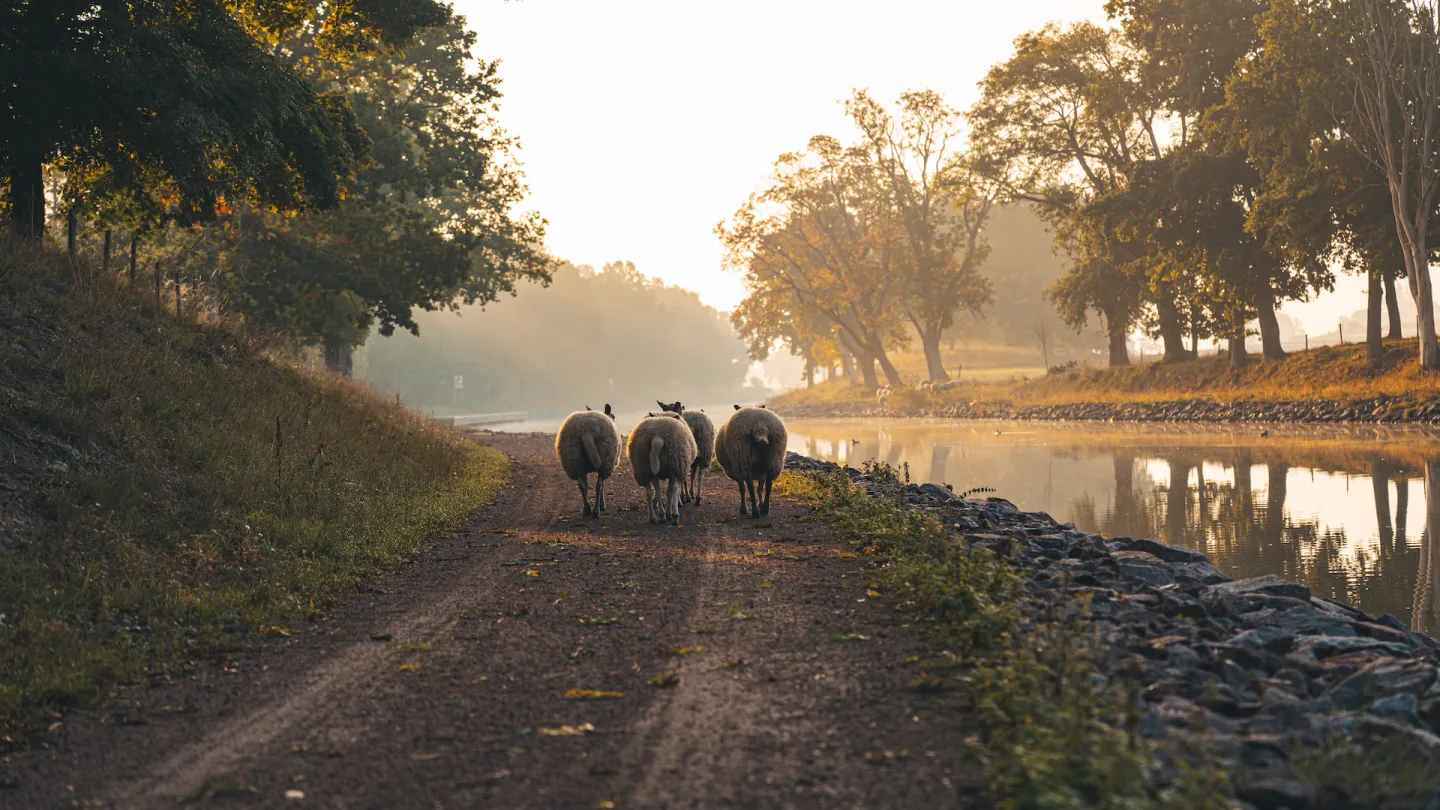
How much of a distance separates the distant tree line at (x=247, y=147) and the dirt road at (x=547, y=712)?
912 cm

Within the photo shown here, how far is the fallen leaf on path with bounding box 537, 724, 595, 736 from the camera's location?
20.3ft

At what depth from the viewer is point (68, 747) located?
6328 millimetres

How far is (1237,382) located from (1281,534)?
31.4 m

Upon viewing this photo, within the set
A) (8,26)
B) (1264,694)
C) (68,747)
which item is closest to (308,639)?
(68,747)

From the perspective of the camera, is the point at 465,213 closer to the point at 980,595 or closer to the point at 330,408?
the point at 330,408

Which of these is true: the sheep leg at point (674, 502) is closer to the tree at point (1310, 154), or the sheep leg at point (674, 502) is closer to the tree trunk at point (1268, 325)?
the tree at point (1310, 154)

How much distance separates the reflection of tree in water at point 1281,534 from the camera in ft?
38.4

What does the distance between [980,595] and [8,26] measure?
52.1ft

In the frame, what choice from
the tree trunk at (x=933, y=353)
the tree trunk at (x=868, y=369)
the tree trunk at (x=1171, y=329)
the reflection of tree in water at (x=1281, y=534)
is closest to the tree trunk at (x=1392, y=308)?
the tree trunk at (x=1171, y=329)

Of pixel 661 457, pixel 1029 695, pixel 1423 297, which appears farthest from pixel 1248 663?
pixel 1423 297

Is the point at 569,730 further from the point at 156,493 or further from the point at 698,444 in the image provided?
the point at 698,444

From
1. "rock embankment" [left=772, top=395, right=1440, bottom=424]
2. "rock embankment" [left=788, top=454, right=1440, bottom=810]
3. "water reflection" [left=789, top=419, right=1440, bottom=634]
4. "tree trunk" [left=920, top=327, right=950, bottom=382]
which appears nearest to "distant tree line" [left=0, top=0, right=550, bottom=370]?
"rock embankment" [left=788, top=454, right=1440, bottom=810]

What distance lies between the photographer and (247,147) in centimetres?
1636

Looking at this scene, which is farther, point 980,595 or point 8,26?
point 8,26
